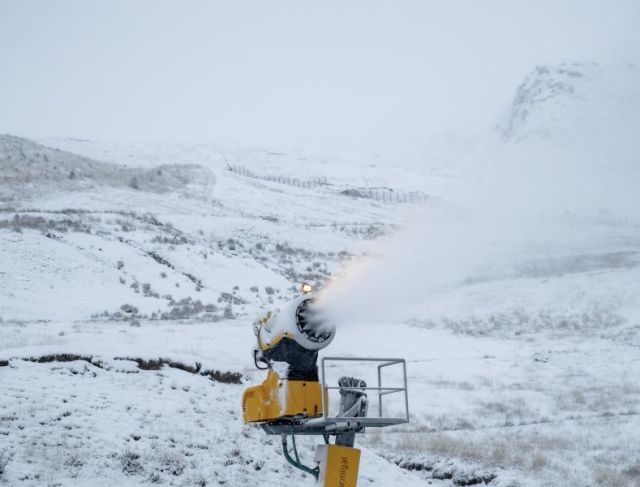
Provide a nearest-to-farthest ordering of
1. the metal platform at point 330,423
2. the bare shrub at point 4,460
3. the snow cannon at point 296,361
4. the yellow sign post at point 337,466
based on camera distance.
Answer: the metal platform at point 330,423
the yellow sign post at point 337,466
the snow cannon at point 296,361
the bare shrub at point 4,460

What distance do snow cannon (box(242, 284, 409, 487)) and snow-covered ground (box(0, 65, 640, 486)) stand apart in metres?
1.45

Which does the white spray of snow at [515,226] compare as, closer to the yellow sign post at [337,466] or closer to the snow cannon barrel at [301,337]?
the snow cannon barrel at [301,337]

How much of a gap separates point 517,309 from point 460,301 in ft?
13.0

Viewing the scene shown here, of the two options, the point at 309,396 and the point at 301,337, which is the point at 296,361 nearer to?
the point at 301,337

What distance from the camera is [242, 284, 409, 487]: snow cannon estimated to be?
700cm

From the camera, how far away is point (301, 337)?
24.5 ft

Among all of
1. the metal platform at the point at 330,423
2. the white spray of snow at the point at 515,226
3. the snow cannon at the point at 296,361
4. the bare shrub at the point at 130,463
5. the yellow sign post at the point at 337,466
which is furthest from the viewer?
the bare shrub at the point at 130,463

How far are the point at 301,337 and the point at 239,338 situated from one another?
2078cm

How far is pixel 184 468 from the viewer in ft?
36.1

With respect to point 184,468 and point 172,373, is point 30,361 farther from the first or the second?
point 184,468

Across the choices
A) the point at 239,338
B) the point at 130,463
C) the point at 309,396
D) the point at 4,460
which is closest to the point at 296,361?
the point at 309,396

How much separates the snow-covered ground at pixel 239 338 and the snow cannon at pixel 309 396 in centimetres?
145

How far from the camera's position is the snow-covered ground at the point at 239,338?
12.2 meters

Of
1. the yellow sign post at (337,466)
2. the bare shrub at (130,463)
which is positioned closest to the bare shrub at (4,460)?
the bare shrub at (130,463)
